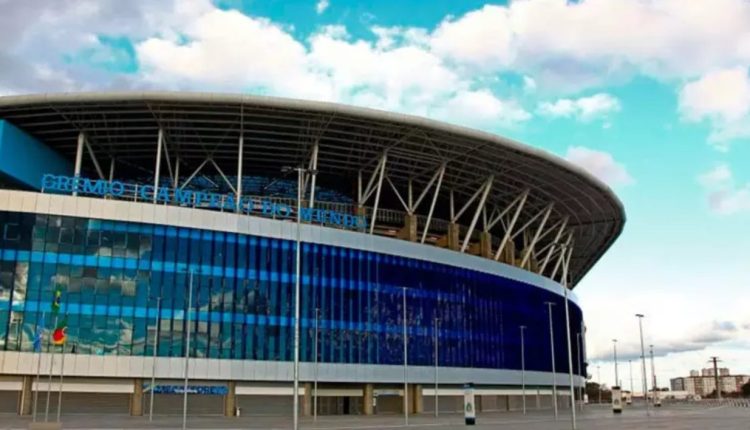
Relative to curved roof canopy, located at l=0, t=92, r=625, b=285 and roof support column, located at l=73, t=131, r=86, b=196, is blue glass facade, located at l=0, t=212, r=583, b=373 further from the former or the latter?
curved roof canopy, located at l=0, t=92, r=625, b=285

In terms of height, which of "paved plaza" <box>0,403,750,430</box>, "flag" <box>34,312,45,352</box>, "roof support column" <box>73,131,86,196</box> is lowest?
"paved plaza" <box>0,403,750,430</box>

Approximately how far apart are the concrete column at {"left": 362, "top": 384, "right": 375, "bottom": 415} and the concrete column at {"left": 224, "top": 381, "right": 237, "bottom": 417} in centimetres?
1270

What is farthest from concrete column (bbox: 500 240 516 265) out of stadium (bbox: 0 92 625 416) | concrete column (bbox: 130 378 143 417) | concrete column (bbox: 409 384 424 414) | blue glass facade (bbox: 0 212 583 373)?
concrete column (bbox: 130 378 143 417)

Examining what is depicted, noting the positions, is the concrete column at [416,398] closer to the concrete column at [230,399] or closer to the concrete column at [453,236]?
the concrete column at [453,236]

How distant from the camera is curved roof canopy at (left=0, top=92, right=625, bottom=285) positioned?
208 feet

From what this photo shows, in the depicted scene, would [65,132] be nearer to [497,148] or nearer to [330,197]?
[330,197]

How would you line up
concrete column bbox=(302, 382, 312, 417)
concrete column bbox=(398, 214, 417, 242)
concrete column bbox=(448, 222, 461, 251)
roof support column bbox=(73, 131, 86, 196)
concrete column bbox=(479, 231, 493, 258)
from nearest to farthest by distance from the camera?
1. roof support column bbox=(73, 131, 86, 196)
2. concrete column bbox=(302, 382, 312, 417)
3. concrete column bbox=(398, 214, 417, 242)
4. concrete column bbox=(448, 222, 461, 251)
5. concrete column bbox=(479, 231, 493, 258)

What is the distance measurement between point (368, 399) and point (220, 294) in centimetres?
1737

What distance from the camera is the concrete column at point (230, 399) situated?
205 feet

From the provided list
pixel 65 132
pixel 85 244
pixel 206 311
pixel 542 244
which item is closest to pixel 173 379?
pixel 206 311

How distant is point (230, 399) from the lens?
206ft

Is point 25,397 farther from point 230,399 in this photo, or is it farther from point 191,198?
point 191,198

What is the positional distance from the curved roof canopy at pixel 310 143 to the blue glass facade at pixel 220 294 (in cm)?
990

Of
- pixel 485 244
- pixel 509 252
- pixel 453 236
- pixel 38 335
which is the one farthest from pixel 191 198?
pixel 509 252
